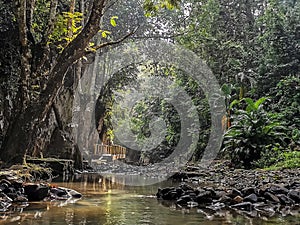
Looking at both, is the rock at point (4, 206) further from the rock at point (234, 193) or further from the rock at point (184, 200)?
the rock at point (234, 193)

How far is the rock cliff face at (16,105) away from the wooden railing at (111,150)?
33.2 feet

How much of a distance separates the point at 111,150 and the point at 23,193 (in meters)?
27.1

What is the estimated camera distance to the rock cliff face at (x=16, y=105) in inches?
432

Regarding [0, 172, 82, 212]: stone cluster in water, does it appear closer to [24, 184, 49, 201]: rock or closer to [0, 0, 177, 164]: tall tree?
[24, 184, 49, 201]: rock

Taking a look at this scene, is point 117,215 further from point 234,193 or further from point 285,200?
point 285,200

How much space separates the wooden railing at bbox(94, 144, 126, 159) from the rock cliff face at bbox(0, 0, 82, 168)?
10.1 meters

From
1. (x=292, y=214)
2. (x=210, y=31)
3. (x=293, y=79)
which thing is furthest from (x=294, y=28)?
(x=292, y=214)

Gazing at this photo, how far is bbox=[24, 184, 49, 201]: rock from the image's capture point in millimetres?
6355

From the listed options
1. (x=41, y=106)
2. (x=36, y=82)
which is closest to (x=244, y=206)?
(x=41, y=106)

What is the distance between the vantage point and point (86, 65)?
66.2 feet

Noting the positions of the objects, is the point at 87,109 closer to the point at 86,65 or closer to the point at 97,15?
the point at 86,65

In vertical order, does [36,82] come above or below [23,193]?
above

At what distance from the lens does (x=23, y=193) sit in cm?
634

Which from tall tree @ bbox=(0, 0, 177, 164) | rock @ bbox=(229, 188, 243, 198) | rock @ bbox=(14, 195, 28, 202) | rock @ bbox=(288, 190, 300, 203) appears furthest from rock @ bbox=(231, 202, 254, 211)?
tall tree @ bbox=(0, 0, 177, 164)
